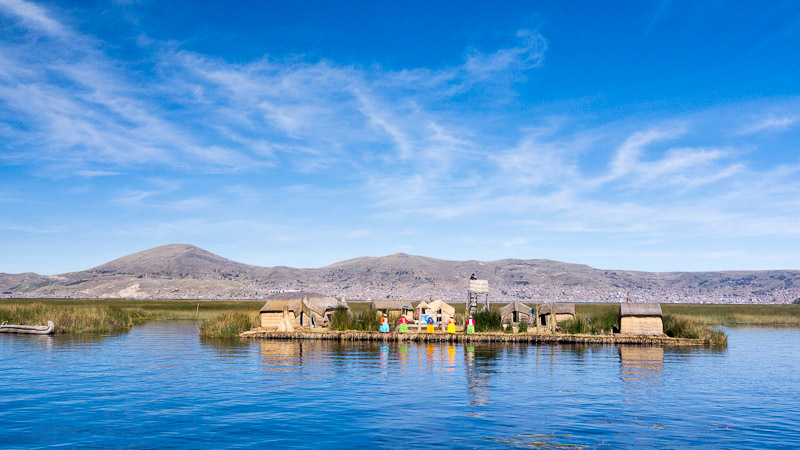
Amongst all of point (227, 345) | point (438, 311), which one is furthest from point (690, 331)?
point (227, 345)

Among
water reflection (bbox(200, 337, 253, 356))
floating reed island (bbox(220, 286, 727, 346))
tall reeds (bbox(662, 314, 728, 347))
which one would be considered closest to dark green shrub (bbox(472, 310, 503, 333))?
floating reed island (bbox(220, 286, 727, 346))

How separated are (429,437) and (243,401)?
9.45 m

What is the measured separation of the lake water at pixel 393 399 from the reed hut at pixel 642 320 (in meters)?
8.55

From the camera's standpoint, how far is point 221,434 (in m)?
18.9

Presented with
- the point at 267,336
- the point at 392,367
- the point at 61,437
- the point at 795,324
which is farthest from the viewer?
the point at 795,324

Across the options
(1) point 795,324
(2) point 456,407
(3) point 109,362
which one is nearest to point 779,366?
(2) point 456,407

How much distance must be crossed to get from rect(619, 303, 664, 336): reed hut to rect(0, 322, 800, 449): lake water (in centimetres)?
855

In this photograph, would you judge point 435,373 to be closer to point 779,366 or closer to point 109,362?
point 109,362

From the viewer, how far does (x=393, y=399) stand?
82.2ft

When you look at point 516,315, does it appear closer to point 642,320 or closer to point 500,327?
point 500,327

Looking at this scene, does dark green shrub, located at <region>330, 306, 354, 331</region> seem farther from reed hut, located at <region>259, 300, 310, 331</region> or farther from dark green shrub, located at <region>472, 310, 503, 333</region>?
dark green shrub, located at <region>472, 310, 503, 333</region>

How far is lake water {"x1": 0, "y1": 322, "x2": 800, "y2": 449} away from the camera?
18641 mm

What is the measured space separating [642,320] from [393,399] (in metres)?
35.6

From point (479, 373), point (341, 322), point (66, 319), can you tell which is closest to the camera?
point (479, 373)
